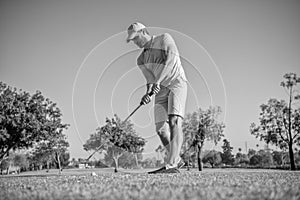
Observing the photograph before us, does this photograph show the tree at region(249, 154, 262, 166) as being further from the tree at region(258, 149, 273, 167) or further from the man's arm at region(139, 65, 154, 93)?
the man's arm at region(139, 65, 154, 93)

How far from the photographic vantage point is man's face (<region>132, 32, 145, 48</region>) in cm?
792

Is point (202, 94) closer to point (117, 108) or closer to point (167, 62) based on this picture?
point (167, 62)

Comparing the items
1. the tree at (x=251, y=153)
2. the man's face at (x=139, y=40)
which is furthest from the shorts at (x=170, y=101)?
the tree at (x=251, y=153)

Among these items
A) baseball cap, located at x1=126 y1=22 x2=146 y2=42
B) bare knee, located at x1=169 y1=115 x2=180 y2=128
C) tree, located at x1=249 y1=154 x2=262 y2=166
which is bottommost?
tree, located at x1=249 y1=154 x2=262 y2=166

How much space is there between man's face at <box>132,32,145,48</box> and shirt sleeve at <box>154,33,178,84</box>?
2.06ft

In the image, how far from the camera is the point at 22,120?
30281 mm

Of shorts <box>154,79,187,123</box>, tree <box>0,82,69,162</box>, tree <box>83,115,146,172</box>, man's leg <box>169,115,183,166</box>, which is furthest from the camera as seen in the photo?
tree <box>0,82,69,162</box>

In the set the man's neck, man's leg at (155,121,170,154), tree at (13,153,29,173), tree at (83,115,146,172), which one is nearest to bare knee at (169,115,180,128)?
man's leg at (155,121,170,154)

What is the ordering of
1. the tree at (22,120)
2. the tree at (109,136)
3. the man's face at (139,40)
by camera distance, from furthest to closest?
the tree at (22,120)
the tree at (109,136)
the man's face at (139,40)

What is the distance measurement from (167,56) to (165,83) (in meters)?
0.67

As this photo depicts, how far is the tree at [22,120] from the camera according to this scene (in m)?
29.6

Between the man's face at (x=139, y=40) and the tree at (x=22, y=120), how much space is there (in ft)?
80.5

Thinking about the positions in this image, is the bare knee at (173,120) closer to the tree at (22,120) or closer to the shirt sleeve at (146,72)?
the shirt sleeve at (146,72)

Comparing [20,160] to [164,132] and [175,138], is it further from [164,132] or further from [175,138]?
[175,138]
